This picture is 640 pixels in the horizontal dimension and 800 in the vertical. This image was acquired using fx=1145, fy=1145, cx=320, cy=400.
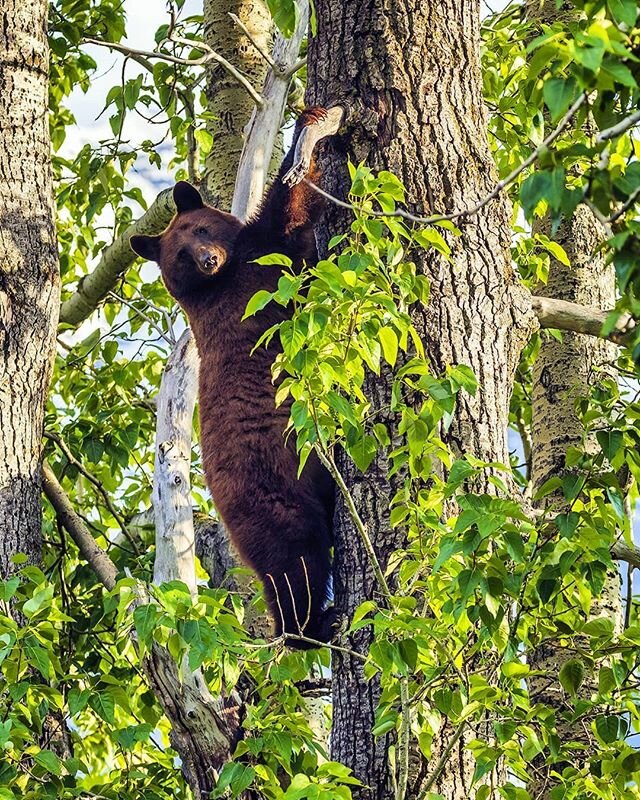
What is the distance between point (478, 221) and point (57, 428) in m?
2.94

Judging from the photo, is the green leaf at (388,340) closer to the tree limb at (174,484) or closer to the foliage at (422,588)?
the foliage at (422,588)

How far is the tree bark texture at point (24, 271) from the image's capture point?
4.05 metres

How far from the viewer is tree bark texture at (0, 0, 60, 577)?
13.3ft

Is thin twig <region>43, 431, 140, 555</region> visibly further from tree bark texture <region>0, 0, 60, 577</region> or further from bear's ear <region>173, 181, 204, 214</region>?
bear's ear <region>173, 181, 204, 214</region>

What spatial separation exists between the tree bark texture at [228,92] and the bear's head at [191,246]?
12.4 inches

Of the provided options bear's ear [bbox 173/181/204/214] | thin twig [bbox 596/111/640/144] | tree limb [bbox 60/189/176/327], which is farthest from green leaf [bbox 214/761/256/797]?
tree limb [bbox 60/189/176/327]

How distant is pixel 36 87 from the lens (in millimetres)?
4480

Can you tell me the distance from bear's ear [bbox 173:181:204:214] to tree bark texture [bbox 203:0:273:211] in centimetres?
24

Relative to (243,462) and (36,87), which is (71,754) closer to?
(243,462)

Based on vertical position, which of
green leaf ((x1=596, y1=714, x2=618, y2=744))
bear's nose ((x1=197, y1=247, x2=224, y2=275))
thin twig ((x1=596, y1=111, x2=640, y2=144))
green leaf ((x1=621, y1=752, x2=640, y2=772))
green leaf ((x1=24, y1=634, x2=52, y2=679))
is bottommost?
green leaf ((x1=621, y1=752, x2=640, y2=772))

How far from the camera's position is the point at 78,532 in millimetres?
4703

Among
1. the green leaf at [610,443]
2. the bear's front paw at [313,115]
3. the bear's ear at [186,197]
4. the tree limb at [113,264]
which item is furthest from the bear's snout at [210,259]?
the green leaf at [610,443]

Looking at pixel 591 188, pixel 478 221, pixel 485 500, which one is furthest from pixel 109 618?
pixel 591 188

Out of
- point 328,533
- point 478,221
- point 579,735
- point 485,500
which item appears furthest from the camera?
point 579,735
